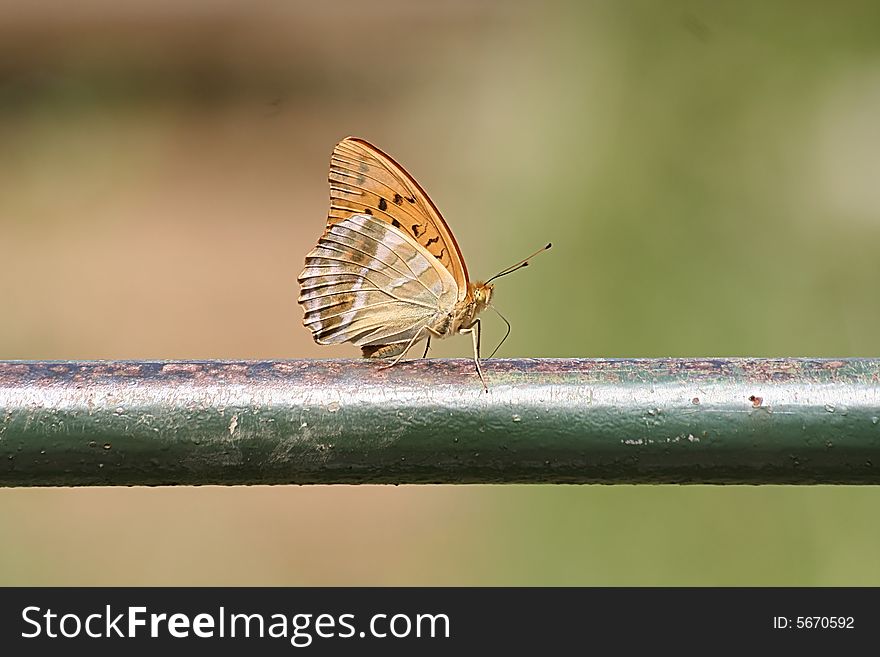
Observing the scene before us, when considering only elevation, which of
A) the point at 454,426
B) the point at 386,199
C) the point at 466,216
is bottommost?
the point at 454,426

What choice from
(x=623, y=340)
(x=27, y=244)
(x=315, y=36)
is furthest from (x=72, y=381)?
(x=315, y=36)

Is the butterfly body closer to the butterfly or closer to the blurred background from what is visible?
the butterfly

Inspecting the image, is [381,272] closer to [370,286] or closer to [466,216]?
[370,286]

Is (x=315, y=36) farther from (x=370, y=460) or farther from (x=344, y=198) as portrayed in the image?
(x=370, y=460)

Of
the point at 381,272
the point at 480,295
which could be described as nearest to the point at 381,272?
the point at 381,272

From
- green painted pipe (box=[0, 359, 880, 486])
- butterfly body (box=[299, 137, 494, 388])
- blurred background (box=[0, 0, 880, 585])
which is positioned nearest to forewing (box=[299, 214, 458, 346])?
butterfly body (box=[299, 137, 494, 388])

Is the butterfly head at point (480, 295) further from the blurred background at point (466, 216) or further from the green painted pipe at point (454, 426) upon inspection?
the blurred background at point (466, 216)

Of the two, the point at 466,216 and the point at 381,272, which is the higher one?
the point at 466,216

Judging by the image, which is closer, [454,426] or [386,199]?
[454,426]
